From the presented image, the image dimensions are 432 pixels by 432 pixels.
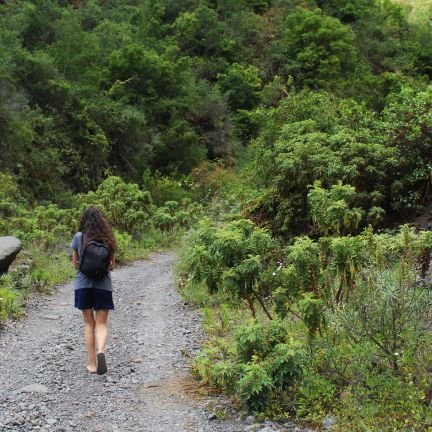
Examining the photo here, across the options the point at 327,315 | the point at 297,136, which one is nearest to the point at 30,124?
the point at 297,136

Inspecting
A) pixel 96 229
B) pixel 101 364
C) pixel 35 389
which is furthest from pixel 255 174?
pixel 35 389

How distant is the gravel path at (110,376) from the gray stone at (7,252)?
148cm

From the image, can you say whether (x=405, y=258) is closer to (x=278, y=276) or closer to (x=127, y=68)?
(x=278, y=276)

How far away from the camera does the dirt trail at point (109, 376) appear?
4.81 metres

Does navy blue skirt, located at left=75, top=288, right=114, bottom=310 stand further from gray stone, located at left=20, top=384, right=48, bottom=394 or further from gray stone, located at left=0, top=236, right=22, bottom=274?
Result: gray stone, located at left=0, top=236, right=22, bottom=274

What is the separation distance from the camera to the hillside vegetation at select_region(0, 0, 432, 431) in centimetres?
487

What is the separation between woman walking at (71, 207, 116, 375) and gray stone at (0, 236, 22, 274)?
5238mm

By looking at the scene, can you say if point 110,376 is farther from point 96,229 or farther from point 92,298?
point 96,229

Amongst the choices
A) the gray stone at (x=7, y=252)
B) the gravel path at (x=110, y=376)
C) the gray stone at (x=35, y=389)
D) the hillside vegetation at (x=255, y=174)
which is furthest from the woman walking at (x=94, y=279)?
the gray stone at (x=7, y=252)

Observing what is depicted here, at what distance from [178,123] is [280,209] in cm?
1759

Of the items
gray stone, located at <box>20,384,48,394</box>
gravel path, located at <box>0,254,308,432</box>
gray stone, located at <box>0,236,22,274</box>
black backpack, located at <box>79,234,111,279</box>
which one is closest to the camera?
gravel path, located at <box>0,254,308,432</box>

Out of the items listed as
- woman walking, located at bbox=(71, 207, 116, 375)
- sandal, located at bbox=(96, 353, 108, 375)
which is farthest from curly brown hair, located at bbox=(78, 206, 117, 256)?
sandal, located at bbox=(96, 353, 108, 375)

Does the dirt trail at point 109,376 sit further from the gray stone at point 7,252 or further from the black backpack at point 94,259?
the gray stone at point 7,252

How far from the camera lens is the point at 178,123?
1144 inches
